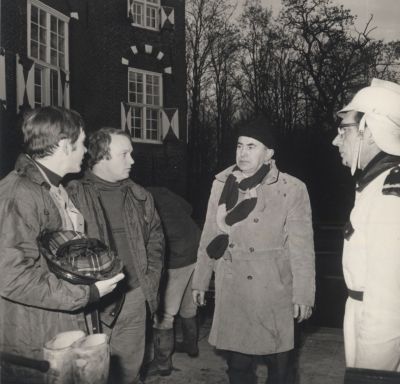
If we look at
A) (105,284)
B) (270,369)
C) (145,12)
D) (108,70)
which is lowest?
(270,369)

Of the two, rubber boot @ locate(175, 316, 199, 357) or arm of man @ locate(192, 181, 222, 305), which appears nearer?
arm of man @ locate(192, 181, 222, 305)

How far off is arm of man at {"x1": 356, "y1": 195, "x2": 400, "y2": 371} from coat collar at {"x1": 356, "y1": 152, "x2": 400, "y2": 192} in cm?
21

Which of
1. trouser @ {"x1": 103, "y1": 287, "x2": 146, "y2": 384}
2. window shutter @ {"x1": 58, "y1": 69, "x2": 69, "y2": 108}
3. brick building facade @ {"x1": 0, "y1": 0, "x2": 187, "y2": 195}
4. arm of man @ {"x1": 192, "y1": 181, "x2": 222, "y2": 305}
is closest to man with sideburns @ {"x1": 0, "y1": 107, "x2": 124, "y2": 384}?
trouser @ {"x1": 103, "y1": 287, "x2": 146, "y2": 384}

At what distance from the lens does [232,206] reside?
3.16 m

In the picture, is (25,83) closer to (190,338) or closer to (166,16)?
(190,338)

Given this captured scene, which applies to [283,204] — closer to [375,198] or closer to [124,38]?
[375,198]

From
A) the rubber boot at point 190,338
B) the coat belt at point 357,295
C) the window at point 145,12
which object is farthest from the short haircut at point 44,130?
the window at point 145,12

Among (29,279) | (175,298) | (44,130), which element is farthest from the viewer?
(175,298)

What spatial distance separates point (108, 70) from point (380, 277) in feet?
40.5

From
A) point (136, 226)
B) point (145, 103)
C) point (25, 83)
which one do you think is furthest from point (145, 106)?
point (136, 226)

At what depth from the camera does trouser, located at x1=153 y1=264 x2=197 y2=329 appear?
13.6 feet

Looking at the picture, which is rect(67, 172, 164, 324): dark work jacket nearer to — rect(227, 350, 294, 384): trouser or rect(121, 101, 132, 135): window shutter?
rect(227, 350, 294, 384): trouser

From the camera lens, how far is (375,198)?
200 centimetres

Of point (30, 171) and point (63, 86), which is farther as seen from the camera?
point (63, 86)
